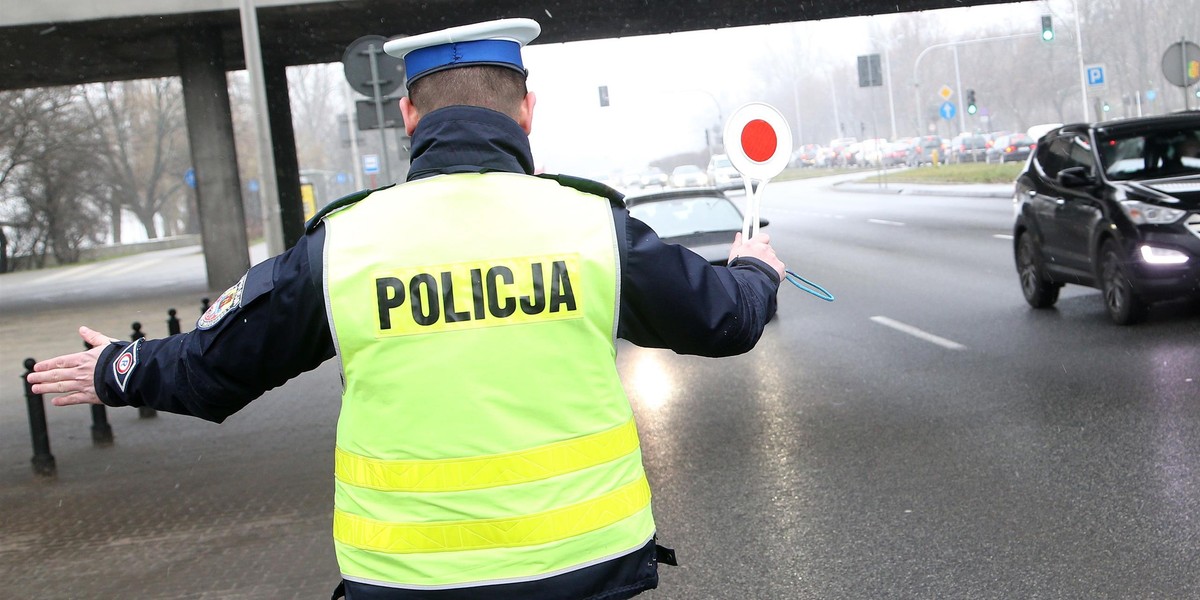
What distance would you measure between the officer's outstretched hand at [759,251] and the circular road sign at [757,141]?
203mm

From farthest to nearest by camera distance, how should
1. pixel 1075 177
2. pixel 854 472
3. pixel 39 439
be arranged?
pixel 1075 177 → pixel 39 439 → pixel 854 472

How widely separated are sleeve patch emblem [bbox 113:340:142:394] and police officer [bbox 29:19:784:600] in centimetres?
1

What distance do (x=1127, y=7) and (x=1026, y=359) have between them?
121 feet

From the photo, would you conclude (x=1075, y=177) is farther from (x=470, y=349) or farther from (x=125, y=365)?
(x=125, y=365)

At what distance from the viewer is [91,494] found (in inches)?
330

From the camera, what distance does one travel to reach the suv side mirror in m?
11.9

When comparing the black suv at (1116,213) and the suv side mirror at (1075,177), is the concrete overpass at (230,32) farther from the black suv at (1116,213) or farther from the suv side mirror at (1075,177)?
the suv side mirror at (1075,177)

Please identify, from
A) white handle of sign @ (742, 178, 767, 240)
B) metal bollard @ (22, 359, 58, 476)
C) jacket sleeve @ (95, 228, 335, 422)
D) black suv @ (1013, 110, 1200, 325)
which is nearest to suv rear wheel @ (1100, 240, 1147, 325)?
black suv @ (1013, 110, 1200, 325)

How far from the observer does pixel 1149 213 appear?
36.4 feet

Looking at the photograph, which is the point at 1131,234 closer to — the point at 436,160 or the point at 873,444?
the point at 873,444

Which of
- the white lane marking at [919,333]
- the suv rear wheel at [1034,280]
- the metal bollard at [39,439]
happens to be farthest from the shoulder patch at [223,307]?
the suv rear wheel at [1034,280]

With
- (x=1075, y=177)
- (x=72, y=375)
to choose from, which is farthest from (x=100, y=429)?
(x=1075, y=177)

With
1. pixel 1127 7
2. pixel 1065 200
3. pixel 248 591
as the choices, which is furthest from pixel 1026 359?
pixel 1127 7

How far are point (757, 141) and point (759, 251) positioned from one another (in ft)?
1.16
